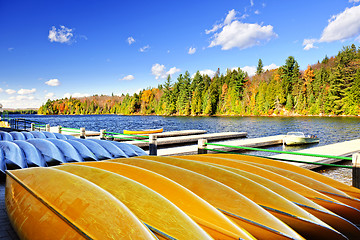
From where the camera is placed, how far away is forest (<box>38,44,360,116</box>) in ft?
223

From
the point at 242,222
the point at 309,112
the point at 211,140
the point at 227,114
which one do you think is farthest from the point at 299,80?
the point at 242,222

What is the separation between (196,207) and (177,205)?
172mm

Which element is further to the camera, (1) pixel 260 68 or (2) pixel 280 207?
(1) pixel 260 68

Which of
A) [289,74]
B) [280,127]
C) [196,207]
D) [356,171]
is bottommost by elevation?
[280,127]

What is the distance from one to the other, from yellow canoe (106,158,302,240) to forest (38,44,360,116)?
259ft

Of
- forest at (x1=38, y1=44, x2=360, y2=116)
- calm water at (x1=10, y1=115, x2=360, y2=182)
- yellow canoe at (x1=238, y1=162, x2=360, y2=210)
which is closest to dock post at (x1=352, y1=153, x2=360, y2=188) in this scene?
yellow canoe at (x1=238, y1=162, x2=360, y2=210)

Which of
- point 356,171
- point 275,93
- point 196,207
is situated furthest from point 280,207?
point 275,93

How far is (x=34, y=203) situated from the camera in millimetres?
1931

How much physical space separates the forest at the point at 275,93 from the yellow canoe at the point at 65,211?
80012 millimetres

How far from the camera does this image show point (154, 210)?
1.77 metres

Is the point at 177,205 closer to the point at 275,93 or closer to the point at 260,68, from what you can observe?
the point at 275,93

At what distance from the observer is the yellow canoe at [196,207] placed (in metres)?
1.66

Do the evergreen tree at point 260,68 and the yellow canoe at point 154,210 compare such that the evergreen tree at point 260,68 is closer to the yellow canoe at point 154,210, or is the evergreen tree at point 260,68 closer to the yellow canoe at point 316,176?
the yellow canoe at point 316,176

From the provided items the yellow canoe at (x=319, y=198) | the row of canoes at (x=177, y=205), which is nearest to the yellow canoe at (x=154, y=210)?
the row of canoes at (x=177, y=205)
